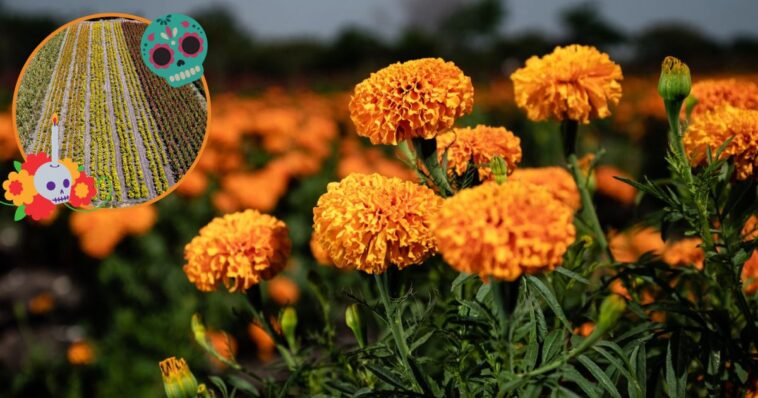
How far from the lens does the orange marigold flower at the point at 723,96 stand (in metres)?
1.25

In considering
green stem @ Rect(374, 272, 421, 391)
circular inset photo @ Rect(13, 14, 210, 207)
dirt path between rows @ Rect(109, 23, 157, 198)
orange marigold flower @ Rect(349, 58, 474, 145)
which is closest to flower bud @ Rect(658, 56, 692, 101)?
orange marigold flower @ Rect(349, 58, 474, 145)

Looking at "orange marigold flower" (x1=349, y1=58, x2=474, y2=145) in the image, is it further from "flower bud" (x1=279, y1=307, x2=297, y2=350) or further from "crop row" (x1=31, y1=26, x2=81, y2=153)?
"crop row" (x1=31, y1=26, x2=81, y2=153)

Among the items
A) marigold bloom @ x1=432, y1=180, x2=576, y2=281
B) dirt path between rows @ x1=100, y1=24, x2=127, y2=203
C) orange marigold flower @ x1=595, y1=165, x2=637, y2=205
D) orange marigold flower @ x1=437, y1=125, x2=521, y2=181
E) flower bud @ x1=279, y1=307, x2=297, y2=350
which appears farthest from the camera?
orange marigold flower @ x1=595, y1=165, x2=637, y2=205

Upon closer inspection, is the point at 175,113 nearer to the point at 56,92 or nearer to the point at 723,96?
the point at 56,92

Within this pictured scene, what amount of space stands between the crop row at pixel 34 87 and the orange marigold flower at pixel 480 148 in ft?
2.42

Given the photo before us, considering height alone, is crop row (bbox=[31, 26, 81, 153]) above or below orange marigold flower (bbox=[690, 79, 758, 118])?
above

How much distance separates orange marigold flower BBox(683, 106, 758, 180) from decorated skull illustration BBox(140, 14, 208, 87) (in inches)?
33.7

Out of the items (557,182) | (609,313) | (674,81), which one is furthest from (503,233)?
(557,182)

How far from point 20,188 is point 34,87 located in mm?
208

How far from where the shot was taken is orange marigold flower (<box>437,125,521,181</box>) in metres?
1.05

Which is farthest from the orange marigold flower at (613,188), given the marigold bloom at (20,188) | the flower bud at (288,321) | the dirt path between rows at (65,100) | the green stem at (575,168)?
the marigold bloom at (20,188)

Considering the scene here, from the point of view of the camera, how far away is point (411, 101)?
0.94 metres

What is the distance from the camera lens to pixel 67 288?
3961 mm

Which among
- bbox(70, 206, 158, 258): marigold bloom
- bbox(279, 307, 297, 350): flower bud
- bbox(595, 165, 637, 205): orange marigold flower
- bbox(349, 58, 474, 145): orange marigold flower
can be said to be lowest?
bbox(595, 165, 637, 205): orange marigold flower
